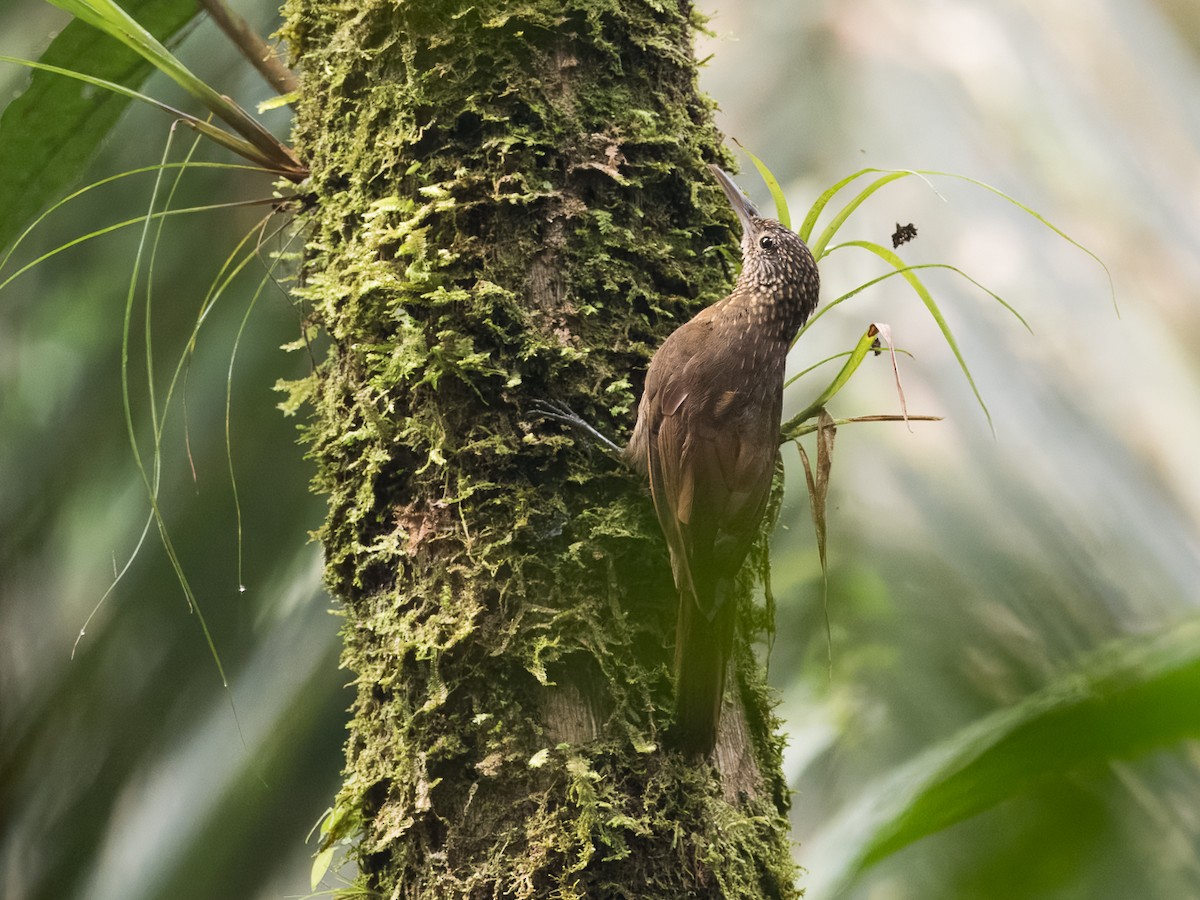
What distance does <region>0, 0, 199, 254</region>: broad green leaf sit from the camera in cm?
210

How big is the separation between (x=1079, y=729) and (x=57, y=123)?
235cm

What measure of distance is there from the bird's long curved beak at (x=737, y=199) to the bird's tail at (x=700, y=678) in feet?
3.18

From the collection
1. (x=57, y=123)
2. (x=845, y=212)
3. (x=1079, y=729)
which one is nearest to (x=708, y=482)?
(x=845, y=212)

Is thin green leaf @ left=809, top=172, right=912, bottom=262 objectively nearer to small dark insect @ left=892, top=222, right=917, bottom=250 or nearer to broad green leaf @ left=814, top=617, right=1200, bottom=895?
small dark insect @ left=892, top=222, right=917, bottom=250

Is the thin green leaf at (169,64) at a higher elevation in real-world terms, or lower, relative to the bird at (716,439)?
higher

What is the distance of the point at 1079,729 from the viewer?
0.64 metres

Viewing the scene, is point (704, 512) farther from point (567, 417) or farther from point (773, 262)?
point (773, 262)

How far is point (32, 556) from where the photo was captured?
3324 millimetres

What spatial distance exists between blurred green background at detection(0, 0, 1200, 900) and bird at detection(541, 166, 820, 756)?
0.79 metres

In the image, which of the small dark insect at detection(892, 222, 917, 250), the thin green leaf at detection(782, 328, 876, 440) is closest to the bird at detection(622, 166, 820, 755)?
the thin green leaf at detection(782, 328, 876, 440)

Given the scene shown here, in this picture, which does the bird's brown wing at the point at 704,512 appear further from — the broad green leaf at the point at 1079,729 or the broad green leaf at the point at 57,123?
the broad green leaf at the point at 57,123

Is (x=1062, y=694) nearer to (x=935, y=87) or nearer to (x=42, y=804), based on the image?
(x=935, y=87)

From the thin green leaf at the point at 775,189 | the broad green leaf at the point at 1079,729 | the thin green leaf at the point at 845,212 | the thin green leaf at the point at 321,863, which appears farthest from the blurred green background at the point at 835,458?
the broad green leaf at the point at 1079,729

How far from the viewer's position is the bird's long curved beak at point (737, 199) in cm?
210
